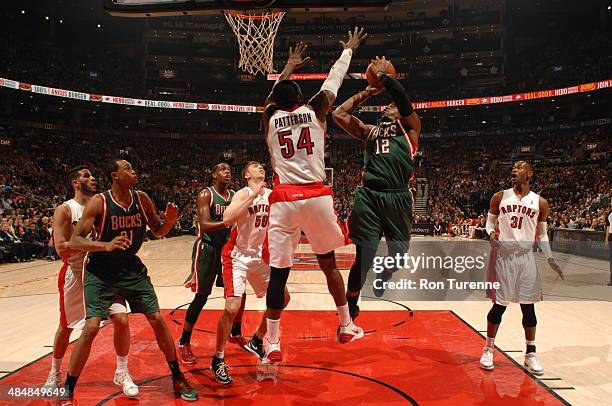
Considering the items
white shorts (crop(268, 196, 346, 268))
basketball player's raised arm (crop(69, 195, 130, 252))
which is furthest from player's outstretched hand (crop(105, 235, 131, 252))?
white shorts (crop(268, 196, 346, 268))

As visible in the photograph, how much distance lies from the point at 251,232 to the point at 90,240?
1602mm

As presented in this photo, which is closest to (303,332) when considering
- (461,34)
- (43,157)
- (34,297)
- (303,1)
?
(303,1)

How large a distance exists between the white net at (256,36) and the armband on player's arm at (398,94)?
14.5 ft

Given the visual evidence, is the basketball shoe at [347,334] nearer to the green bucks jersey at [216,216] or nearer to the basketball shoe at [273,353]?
the basketball shoe at [273,353]

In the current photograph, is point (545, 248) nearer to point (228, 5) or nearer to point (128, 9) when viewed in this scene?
point (228, 5)

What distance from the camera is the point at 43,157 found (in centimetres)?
2759

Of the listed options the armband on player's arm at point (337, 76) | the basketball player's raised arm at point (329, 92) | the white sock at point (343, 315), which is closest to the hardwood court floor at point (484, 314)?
the white sock at point (343, 315)

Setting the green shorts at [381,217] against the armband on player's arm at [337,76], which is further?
the green shorts at [381,217]

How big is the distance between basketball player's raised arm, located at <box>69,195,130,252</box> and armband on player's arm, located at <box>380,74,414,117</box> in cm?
249

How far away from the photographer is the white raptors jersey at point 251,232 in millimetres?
5090

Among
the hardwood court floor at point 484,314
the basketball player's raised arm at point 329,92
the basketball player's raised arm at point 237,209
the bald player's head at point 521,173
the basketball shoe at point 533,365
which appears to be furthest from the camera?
the bald player's head at point 521,173

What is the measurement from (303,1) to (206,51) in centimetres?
3402

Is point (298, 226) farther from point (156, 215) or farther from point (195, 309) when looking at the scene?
point (195, 309)

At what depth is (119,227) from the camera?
4.20m
